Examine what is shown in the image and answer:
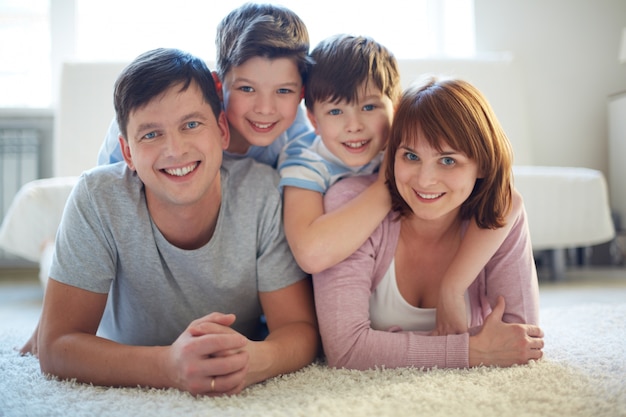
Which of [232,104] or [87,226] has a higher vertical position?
[232,104]

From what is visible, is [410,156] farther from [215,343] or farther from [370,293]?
[215,343]

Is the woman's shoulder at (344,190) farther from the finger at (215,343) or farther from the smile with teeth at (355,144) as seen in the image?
the finger at (215,343)

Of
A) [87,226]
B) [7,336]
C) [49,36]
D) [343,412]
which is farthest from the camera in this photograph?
[49,36]

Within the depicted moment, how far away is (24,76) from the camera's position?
4.08 m

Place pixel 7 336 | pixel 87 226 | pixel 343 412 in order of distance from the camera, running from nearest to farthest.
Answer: pixel 343 412 → pixel 87 226 → pixel 7 336

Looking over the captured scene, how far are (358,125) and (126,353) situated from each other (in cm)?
69

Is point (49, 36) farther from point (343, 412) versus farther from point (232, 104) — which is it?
point (343, 412)

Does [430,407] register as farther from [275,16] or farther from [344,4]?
[344,4]

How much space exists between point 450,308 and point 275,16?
2.62 ft

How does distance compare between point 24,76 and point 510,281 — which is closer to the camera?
point 510,281

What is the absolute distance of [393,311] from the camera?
1.35 m

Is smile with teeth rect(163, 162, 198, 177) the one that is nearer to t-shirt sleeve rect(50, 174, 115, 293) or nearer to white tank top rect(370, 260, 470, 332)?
t-shirt sleeve rect(50, 174, 115, 293)

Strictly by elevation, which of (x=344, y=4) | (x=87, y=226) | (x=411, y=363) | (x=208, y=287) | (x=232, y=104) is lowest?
(x=411, y=363)

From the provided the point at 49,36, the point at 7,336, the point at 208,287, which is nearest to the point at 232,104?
the point at 208,287
